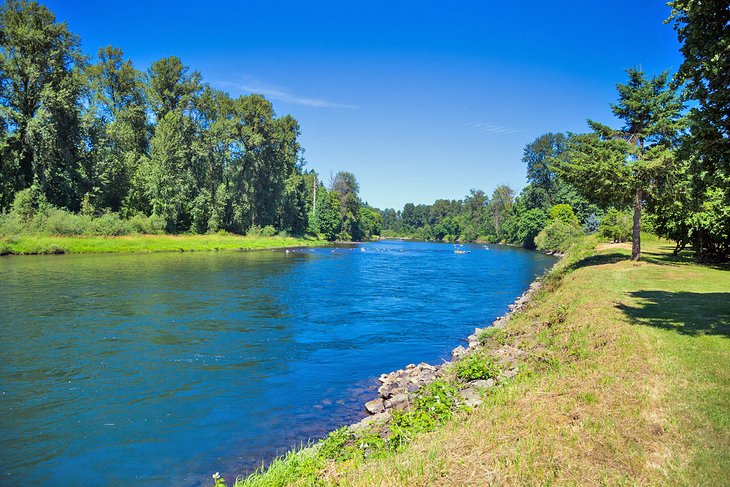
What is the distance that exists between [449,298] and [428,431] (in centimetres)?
2069

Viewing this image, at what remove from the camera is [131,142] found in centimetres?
6894

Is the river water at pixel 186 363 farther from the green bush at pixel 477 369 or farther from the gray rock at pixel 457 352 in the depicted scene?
the green bush at pixel 477 369

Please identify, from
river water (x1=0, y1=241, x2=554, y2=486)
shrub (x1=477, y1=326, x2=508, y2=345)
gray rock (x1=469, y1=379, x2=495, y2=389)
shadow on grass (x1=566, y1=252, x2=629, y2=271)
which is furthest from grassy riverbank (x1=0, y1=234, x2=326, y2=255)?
gray rock (x1=469, y1=379, x2=495, y2=389)

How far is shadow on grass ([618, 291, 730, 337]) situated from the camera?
1141 centimetres

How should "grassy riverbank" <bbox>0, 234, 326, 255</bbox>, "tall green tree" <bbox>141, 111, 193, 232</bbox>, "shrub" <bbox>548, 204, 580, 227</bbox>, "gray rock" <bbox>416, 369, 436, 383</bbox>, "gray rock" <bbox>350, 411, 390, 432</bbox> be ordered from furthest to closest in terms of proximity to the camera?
"shrub" <bbox>548, 204, 580, 227</bbox> → "tall green tree" <bbox>141, 111, 193, 232</bbox> → "grassy riverbank" <bbox>0, 234, 326, 255</bbox> → "gray rock" <bbox>416, 369, 436, 383</bbox> → "gray rock" <bbox>350, 411, 390, 432</bbox>

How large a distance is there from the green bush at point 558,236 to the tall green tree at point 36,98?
68466 mm

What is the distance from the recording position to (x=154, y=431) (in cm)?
957

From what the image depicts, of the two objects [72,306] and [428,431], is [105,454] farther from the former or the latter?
[72,306]

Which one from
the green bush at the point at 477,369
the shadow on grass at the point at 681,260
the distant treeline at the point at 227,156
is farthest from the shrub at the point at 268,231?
the green bush at the point at 477,369

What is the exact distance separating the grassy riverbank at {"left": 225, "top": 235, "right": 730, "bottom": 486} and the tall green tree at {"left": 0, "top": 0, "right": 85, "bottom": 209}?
55.7 meters

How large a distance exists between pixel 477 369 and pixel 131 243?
52030 millimetres

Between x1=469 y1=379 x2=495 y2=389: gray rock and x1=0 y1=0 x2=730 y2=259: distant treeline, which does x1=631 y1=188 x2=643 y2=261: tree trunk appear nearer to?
x1=0 y1=0 x2=730 y2=259: distant treeline

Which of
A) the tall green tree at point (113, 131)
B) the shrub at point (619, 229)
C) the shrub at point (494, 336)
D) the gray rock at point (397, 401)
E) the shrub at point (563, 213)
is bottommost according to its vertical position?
the gray rock at point (397, 401)

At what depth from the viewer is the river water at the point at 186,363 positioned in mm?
8742
